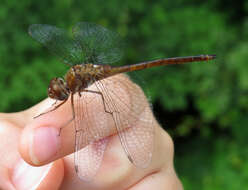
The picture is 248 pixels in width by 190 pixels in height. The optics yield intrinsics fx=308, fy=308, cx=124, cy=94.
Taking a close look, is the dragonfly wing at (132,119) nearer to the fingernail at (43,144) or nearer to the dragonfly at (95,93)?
the dragonfly at (95,93)

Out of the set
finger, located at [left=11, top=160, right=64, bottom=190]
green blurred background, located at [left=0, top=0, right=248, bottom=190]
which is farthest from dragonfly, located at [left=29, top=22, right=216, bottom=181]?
green blurred background, located at [left=0, top=0, right=248, bottom=190]

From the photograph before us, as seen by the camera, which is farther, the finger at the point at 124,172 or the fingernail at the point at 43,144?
the finger at the point at 124,172

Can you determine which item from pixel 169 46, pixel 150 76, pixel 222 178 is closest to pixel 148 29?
pixel 169 46

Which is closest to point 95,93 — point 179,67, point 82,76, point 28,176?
point 82,76

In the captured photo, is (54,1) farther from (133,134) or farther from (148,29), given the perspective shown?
(133,134)

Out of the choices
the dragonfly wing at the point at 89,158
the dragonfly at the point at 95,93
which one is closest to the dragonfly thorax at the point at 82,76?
the dragonfly at the point at 95,93

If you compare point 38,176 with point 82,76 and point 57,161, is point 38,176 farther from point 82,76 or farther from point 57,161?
point 82,76

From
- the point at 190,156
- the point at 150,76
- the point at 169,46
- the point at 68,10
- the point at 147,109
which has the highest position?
the point at 68,10
